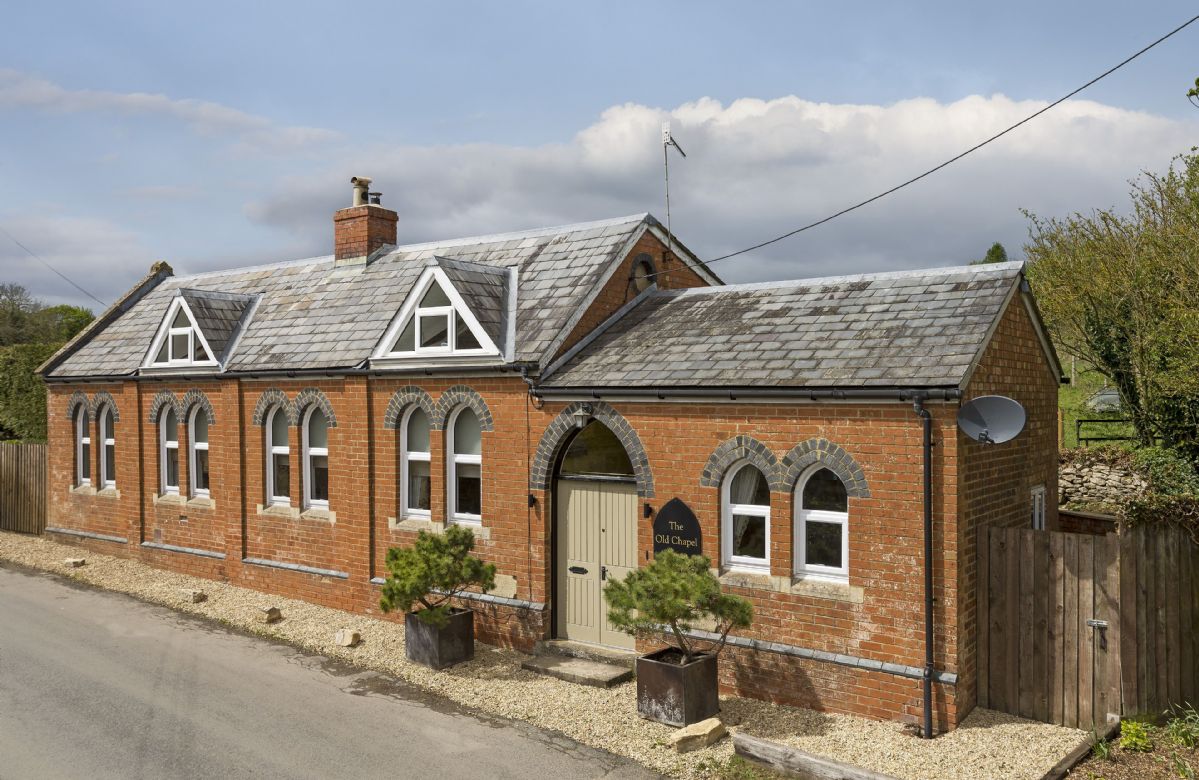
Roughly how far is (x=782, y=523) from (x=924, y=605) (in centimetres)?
186

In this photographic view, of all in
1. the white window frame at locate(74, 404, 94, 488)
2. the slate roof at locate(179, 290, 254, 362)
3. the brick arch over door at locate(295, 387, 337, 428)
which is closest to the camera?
the brick arch over door at locate(295, 387, 337, 428)

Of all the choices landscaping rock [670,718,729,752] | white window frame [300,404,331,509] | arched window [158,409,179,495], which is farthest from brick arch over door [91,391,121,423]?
landscaping rock [670,718,729,752]

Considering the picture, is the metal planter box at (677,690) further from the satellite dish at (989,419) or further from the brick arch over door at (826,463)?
the satellite dish at (989,419)

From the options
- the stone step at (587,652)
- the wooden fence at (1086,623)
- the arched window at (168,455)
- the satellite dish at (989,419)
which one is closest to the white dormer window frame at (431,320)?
the stone step at (587,652)

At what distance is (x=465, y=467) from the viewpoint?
14344 mm

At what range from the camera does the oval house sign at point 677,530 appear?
37.8 feet

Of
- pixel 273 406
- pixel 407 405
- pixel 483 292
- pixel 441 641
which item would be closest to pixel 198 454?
pixel 273 406

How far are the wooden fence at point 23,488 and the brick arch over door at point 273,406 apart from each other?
9.50 metres

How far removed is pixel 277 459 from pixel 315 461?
3.46ft

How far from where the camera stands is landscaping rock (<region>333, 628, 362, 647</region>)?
44.9 ft

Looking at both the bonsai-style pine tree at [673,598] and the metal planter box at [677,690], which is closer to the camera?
the bonsai-style pine tree at [673,598]

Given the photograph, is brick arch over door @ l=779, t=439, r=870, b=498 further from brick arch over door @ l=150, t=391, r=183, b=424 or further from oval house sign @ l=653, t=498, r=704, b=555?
brick arch over door @ l=150, t=391, r=183, b=424

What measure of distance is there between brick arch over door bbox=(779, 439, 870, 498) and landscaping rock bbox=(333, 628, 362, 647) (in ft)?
24.3

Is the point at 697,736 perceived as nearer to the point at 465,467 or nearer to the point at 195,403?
the point at 465,467
